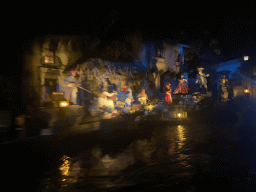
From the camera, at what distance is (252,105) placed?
66.3 feet

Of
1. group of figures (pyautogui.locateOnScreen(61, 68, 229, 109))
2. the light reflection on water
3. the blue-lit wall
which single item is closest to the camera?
the light reflection on water

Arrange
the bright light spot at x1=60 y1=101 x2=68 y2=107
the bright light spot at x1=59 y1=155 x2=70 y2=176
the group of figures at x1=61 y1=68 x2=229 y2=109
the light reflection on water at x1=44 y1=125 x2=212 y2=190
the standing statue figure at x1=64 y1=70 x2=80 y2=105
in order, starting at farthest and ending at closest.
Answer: the group of figures at x1=61 y1=68 x2=229 y2=109, the standing statue figure at x1=64 y1=70 x2=80 y2=105, the bright light spot at x1=60 y1=101 x2=68 y2=107, the bright light spot at x1=59 y1=155 x2=70 y2=176, the light reflection on water at x1=44 y1=125 x2=212 y2=190

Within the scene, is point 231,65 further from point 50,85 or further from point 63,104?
point 63,104

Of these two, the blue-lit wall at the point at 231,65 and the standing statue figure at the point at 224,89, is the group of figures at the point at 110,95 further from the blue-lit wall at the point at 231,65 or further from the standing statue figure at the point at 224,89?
the blue-lit wall at the point at 231,65

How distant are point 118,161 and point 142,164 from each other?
25.8 inches

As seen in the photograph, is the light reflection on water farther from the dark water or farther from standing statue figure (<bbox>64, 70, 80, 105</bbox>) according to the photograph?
standing statue figure (<bbox>64, 70, 80, 105</bbox>)

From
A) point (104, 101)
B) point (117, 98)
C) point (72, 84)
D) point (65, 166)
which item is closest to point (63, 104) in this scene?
point (72, 84)

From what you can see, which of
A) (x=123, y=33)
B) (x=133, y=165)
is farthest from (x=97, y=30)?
(x=133, y=165)

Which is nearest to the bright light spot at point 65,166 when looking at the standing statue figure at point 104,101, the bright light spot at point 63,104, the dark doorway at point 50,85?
the bright light spot at point 63,104

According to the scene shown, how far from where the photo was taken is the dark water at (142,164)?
364cm

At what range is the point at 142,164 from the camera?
184 inches

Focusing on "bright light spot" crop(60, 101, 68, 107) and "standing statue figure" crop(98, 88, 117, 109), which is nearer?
"bright light spot" crop(60, 101, 68, 107)

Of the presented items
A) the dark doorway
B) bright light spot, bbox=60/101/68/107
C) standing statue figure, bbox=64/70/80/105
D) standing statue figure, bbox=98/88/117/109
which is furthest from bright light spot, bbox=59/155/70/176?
the dark doorway

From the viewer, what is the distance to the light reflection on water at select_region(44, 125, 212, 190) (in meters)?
4.00
